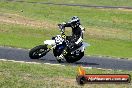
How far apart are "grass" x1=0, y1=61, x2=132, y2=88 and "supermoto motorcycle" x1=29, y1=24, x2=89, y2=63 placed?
7.43ft

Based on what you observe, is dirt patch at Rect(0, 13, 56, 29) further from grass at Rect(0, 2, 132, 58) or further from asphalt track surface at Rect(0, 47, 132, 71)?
asphalt track surface at Rect(0, 47, 132, 71)

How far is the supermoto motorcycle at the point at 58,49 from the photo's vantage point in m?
24.0

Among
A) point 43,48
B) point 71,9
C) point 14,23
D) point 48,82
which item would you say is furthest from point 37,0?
point 48,82

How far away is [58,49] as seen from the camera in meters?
24.4

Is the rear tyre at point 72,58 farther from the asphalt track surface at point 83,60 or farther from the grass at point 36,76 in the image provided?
the grass at point 36,76

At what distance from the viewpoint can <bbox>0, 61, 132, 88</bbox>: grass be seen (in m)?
16.9

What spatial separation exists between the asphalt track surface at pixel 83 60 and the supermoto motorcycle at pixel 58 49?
1.22ft

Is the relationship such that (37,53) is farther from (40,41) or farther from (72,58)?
(40,41)

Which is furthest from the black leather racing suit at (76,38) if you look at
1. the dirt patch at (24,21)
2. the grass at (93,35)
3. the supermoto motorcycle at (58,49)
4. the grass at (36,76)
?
the dirt patch at (24,21)

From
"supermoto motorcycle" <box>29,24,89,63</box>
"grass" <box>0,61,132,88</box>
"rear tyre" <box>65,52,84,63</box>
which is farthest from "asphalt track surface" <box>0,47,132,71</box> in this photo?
"grass" <box>0,61,132,88</box>

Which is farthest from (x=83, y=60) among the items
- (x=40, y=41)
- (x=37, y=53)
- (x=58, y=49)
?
(x=40, y=41)

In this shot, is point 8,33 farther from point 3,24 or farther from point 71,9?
point 71,9

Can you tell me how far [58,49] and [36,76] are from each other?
6.07 metres

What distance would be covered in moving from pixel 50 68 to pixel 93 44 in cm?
1736
